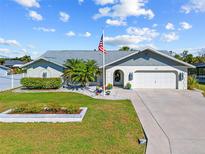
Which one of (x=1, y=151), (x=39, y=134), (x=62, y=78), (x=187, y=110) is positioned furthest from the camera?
(x=62, y=78)

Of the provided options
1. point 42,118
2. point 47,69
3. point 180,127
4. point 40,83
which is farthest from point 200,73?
point 42,118

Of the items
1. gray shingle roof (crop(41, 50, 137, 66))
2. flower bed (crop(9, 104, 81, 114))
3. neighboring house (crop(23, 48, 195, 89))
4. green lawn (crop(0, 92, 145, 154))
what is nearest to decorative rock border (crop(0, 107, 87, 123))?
green lawn (crop(0, 92, 145, 154))

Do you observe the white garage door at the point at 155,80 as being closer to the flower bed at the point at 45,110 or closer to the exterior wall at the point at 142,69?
the exterior wall at the point at 142,69

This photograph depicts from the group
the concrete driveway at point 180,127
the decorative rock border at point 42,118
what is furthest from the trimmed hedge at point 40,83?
the concrete driveway at point 180,127

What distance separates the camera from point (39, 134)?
24.4ft

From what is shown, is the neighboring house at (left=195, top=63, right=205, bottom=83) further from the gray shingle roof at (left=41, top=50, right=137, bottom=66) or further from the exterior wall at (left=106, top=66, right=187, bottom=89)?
the gray shingle roof at (left=41, top=50, right=137, bottom=66)

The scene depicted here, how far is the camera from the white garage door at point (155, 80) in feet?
71.4

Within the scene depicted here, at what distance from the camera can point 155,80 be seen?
21.9m

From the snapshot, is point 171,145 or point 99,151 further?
point 171,145

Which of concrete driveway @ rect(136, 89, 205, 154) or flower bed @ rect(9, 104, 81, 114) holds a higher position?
flower bed @ rect(9, 104, 81, 114)

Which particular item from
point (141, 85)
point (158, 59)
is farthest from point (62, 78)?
point (158, 59)

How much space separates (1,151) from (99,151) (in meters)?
2.92

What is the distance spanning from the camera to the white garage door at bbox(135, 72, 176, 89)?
21750 millimetres

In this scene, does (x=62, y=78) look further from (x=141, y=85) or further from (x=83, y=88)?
(x=141, y=85)
